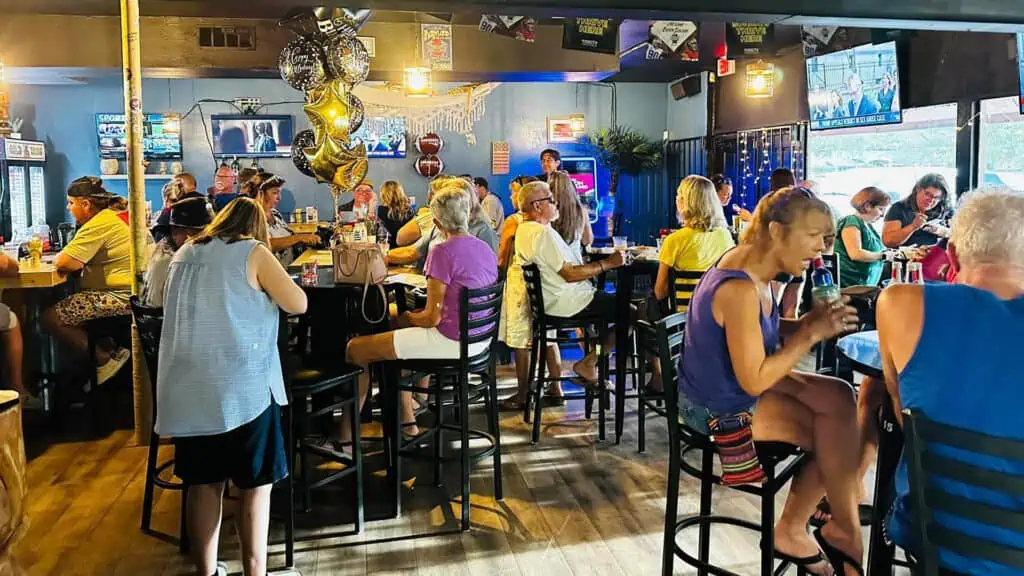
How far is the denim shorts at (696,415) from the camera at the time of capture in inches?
97.3

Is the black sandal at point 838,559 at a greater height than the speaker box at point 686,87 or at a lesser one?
lesser

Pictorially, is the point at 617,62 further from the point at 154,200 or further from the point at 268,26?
the point at 154,200

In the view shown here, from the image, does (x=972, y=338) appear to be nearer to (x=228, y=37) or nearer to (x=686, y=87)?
(x=228, y=37)

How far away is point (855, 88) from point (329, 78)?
504 centimetres

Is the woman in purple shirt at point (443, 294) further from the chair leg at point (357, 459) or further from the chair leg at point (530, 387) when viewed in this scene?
the chair leg at point (530, 387)

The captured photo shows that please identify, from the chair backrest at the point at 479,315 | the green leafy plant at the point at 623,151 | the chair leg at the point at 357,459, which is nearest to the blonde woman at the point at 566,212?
the chair backrest at the point at 479,315

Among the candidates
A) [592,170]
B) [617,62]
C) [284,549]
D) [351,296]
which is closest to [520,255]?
[351,296]

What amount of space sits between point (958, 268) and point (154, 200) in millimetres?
11436

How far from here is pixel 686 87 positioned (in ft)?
38.3

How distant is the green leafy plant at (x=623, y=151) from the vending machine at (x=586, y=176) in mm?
197

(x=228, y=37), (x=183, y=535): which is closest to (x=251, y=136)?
(x=228, y=37)

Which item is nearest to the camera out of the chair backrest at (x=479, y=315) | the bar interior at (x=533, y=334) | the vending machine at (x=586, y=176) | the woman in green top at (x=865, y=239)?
the bar interior at (x=533, y=334)

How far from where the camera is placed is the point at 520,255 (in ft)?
15.9

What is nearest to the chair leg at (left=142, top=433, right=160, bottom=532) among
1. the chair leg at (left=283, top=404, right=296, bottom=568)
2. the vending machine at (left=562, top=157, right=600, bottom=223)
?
the chair leg at (left=283, top=404, right=296, bottom=568)
